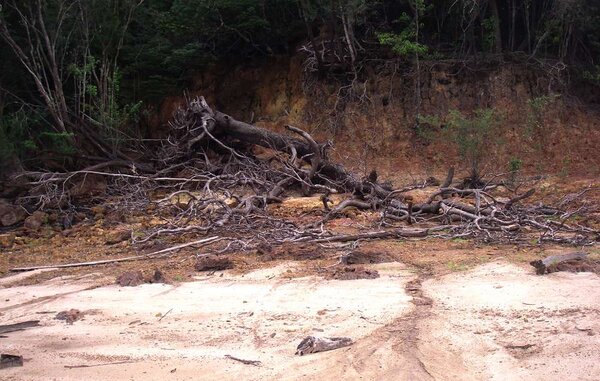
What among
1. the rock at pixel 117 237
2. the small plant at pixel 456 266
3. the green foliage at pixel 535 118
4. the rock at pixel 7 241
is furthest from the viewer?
the green foliage at pixel 535 118

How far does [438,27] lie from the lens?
18.2 meters

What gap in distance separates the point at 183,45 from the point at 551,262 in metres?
14.0

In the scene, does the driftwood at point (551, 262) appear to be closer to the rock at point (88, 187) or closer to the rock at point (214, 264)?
the rock at point (214, 264)

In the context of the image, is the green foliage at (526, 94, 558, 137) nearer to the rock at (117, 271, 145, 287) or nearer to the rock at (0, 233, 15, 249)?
the rock at (117, 271, 145, 287)

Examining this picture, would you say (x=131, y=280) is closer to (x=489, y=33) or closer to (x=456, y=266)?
(x=456, y=266)

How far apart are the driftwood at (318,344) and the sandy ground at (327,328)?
0.06 meters

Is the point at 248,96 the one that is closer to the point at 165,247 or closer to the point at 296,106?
the point at 296,106

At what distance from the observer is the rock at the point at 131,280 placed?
6.67 metres

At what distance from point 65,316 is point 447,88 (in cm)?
1391

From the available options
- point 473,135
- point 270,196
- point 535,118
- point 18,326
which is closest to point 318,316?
point 18,326

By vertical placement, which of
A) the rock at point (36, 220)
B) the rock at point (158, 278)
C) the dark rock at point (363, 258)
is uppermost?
the rock at point (158, 278)

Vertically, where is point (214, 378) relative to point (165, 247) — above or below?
above

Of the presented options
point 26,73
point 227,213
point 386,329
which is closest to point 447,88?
point 227,213

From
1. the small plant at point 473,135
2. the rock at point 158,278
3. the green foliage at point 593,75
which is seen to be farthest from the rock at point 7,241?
the green foliage at point 593,75
